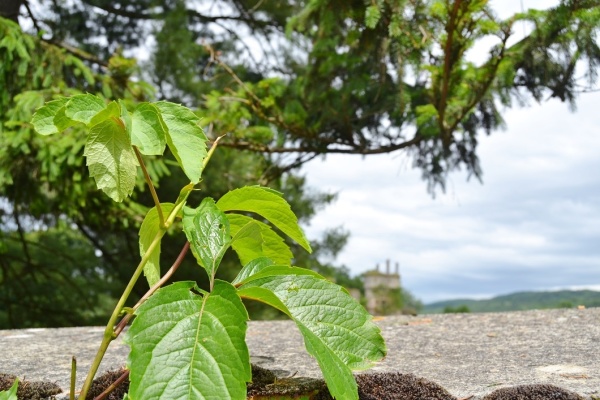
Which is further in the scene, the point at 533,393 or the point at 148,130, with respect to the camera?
the point at 533,393

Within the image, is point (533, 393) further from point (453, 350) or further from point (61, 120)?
point (61, 120)

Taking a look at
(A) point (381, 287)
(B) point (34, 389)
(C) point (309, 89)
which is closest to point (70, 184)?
(C) point (309, 89)

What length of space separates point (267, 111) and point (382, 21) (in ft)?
Answer: 4.91

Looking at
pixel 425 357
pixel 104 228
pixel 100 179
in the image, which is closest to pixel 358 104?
pixel 104 228

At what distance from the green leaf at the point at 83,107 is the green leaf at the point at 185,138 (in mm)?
109

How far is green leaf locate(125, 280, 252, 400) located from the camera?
94cm

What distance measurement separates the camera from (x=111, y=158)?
Result: 1.12 m

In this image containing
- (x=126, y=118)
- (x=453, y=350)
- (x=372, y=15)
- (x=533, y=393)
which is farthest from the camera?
(x=372, y=15)

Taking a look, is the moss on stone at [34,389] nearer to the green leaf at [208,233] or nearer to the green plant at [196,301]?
the green plant at [196,301]

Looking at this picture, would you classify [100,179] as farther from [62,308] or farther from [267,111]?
[62,308]

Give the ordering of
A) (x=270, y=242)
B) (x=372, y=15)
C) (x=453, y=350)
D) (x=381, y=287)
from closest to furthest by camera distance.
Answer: (x=270, y=242), (x=453, y=350), (x=372, y=15), (x=381, y=287)

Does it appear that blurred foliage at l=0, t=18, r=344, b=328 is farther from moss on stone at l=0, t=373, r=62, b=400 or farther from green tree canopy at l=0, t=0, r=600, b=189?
moss on stone at l=0, t=373, r=62, b=400

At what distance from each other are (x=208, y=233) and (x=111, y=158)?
23 centimetres

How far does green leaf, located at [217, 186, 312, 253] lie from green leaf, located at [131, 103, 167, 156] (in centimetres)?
22
